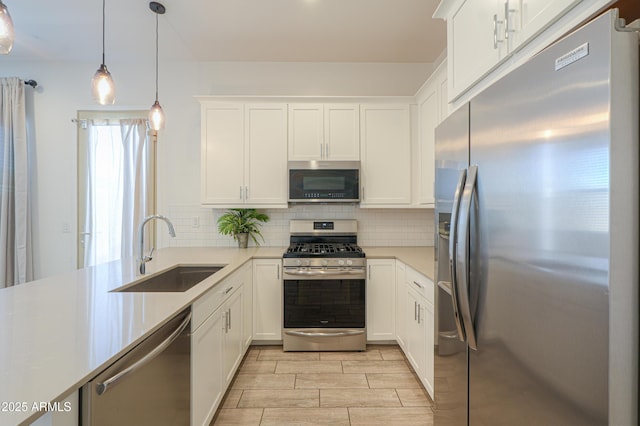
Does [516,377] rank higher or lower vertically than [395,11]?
lower

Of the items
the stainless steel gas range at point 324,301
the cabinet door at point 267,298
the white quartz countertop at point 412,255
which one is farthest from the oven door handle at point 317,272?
the white quartz countertop at point 412,255


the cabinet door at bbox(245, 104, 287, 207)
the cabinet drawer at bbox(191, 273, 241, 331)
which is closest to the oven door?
the cabinet drawer at bbox(191, 273, 241, 331)

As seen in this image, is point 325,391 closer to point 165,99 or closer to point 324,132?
point 324,132

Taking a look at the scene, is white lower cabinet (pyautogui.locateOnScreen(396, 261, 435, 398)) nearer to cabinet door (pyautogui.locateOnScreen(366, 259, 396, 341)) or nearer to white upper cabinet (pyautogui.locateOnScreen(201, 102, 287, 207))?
cabinet door (pyautogui.locateOnScreen(366, 259, 396, 341))

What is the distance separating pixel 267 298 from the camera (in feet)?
9.63

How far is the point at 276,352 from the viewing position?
114 inches

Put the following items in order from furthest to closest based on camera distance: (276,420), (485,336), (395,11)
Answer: (395,11)
(276,420)
(485,336)

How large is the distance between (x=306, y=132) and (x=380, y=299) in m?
1.78

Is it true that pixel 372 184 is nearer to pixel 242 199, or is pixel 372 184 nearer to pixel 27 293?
pixel 242 199

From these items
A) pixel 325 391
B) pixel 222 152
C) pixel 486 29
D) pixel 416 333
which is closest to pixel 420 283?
pixel 416 333

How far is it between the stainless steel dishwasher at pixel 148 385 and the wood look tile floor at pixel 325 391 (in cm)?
73

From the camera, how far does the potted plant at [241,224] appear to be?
3.27m

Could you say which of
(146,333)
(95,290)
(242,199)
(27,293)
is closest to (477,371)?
(146,333)

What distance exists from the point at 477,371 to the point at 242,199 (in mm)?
2542
